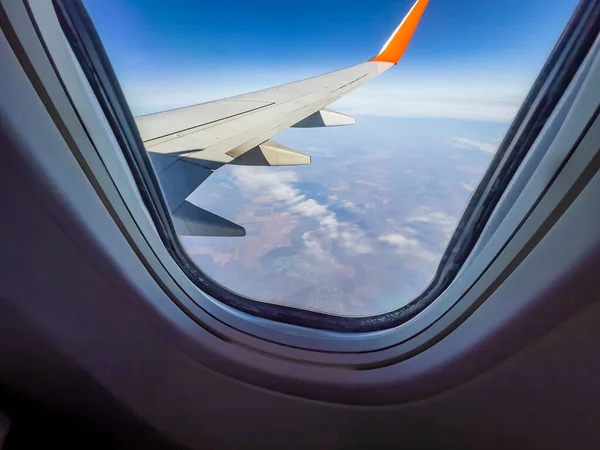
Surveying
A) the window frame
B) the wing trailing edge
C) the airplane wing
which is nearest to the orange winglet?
the airplane wing

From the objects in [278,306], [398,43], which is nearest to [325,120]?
[278,306]

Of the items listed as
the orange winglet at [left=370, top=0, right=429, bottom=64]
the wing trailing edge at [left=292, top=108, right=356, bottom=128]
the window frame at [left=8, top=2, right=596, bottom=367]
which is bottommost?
the window frame at [left=8, top=2, right=596, bottom=367]

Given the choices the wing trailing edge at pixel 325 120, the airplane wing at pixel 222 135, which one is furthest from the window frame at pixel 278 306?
the wing trailing edge at pixel 325 120

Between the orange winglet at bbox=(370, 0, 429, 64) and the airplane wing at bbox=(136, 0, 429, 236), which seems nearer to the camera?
the airplane wing at bbox=(136, 0, 429, 236)

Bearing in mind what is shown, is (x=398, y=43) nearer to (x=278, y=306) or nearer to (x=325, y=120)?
(x=325, y=120)

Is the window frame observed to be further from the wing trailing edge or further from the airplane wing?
the wing trailing edge
